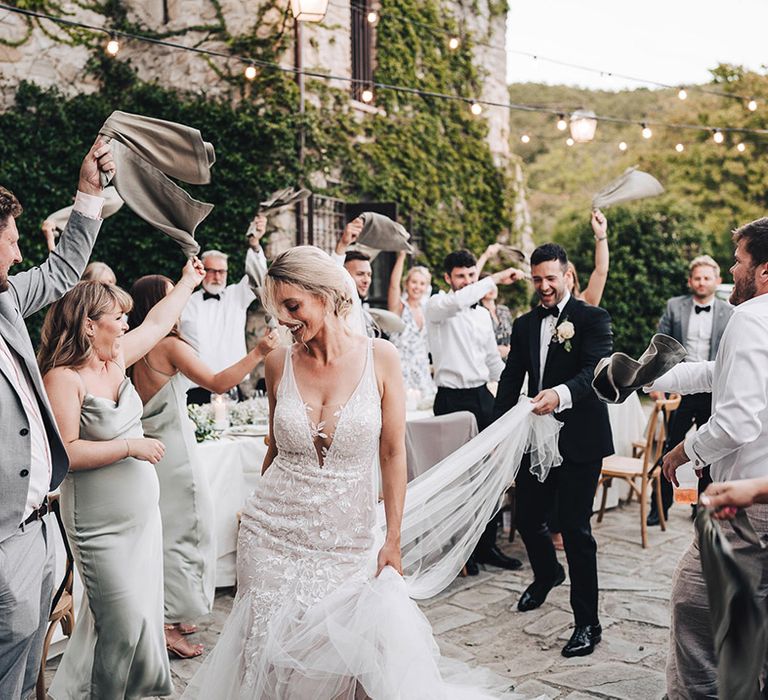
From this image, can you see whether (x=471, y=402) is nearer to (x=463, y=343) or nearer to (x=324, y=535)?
(x=463, y=343)

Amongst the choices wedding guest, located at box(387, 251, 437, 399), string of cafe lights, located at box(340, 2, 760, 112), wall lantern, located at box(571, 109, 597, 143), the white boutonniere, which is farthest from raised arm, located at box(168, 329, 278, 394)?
wall lantern, located at box(571, 109, 597, 143)

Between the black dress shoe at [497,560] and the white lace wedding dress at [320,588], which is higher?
the white lace wedding dress at [320,588]

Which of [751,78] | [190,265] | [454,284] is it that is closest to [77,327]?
[190,265]

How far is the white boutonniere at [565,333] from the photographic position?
446cm

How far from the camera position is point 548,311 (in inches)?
183

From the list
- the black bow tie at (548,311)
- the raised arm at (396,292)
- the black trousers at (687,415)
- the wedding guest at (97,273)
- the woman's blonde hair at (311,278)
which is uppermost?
the woman's blonde hair at (311,278)

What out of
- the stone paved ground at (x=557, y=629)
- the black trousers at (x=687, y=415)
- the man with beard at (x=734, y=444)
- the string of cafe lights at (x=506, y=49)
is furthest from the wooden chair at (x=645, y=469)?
the string of cafe lights at (x=506, y=49)

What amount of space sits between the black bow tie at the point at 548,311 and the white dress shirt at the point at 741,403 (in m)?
1.69

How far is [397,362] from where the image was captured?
2.93m

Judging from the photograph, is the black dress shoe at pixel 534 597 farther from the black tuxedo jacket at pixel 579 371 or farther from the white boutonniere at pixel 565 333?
the white boutonniere at pixel 565 333

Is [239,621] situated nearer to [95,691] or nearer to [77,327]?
[95,691]

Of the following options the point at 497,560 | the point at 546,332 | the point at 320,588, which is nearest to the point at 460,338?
the point at 546,332

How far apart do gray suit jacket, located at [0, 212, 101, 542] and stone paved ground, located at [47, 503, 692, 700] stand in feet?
6.15

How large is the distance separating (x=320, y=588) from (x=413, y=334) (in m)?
4.96
